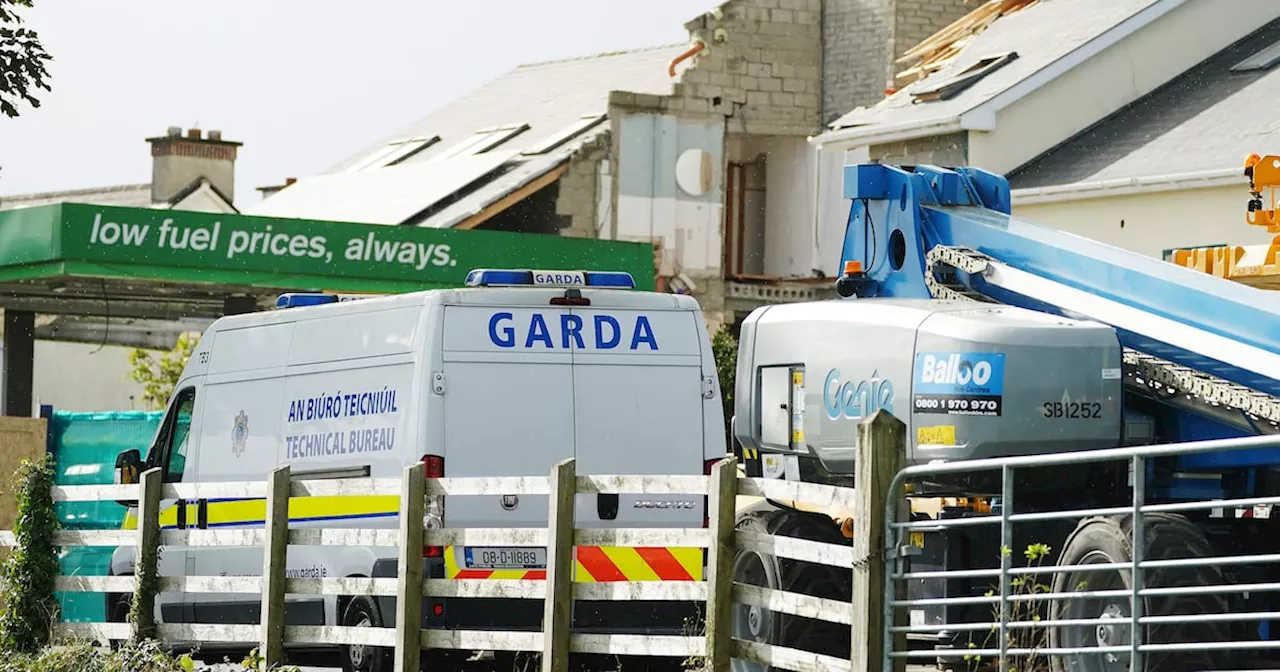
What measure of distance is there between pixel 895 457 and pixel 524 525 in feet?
13.6

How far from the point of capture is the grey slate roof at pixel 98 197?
171 feet

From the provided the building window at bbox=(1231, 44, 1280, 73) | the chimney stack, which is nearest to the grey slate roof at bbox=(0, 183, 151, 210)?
the chimney stack

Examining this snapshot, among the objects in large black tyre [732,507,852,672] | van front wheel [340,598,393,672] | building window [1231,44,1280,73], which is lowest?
van front wheel [340,598,393,672]

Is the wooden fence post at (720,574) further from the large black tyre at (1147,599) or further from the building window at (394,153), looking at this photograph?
the building window at (394,153)

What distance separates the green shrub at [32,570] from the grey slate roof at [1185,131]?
47.2 ft

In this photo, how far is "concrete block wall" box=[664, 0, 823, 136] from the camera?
38.4 meters

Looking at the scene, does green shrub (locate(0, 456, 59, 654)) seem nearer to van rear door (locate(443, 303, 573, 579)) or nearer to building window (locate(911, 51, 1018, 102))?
van rear door (locate(443, 303, 573, 579))

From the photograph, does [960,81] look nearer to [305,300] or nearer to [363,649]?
[305,300]

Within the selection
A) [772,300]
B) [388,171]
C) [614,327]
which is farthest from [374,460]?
[388,171]

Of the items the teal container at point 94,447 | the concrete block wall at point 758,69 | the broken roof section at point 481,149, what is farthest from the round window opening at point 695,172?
the teal container at point 94,447

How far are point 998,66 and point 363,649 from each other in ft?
64.0

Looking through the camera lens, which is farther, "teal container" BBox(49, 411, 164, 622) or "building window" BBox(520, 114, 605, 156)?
"building window" BBox(520, 114, 605, 156)

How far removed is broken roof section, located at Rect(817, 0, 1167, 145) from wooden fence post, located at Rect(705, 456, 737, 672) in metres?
18.7

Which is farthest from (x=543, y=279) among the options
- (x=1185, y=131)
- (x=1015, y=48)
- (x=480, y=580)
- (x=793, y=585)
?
(x=1015, y=48)
